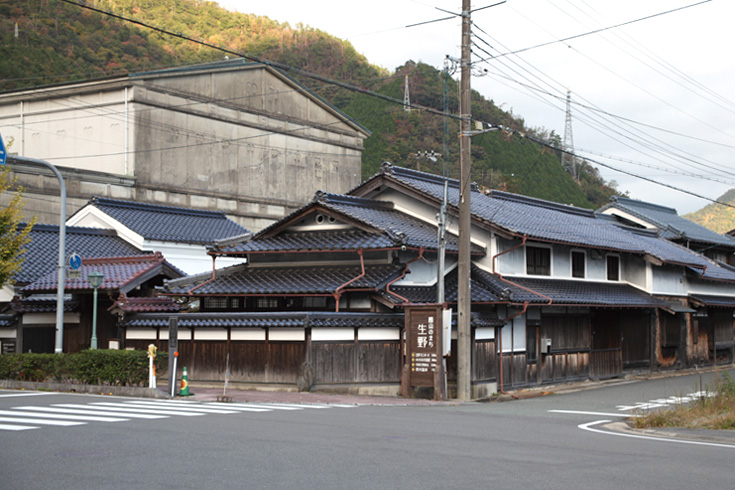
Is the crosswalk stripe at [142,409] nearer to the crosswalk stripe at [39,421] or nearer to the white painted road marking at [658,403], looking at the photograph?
the crosswalk stripe at [39,421]

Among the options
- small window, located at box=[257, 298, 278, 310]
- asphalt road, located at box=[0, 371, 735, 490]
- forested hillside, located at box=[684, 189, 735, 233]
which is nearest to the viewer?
asphalt road, located at box=[0, 371, 735, 490]

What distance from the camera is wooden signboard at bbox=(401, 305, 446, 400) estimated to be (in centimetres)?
2172

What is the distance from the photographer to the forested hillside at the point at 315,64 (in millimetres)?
72688

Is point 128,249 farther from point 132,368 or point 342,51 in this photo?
point 342,51

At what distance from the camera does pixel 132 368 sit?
67.7ft

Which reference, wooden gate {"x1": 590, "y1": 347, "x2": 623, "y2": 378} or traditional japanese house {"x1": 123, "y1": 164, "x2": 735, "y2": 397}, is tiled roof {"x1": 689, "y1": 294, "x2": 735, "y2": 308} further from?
wooden gate {"x1": 590, "y1": 347, "x2": 623, "y2": 378}

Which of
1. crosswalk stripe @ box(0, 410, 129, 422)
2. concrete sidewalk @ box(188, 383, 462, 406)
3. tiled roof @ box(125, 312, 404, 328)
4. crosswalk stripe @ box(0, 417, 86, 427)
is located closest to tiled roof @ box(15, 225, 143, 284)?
tiled roof @ box(125, 312, 404, 328)

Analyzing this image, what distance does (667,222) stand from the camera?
4775cm

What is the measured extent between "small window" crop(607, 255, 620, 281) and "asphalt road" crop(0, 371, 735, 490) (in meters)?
17.2

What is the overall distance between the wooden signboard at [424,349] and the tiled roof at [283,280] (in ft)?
5.45

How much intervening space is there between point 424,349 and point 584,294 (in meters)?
9.96

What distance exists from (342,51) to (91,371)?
285 feet

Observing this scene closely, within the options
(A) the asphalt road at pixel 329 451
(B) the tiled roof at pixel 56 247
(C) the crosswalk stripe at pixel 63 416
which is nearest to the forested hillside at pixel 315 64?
(B) the tiled roof at pixel 56 247

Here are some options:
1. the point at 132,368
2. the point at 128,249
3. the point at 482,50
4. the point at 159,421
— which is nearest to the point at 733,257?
the point at 482,50
